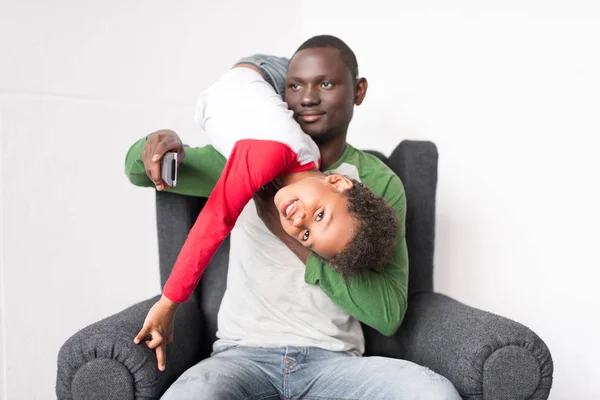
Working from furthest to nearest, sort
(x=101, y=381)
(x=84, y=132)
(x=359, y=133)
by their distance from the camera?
(x=359, y=133)
(x=84, y=132)
(x=101, y=381)

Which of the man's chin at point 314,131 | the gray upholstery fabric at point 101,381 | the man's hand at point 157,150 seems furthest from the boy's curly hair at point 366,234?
the gray upholstery fabric at point 101,381

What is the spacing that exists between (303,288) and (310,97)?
533 millimetres

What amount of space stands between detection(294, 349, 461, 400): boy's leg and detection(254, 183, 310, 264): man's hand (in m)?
0.29

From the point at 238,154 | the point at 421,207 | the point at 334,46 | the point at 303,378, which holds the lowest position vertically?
the point at 303,378

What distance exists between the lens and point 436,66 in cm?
284

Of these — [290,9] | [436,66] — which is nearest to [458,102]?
[436,66]

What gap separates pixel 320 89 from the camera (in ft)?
6.54

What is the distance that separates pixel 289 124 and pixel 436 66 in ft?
4.08

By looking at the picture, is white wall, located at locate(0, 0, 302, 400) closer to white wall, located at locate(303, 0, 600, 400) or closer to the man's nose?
white wall, located at locate(303, 0, 600, 400)

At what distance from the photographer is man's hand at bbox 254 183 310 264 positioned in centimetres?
193

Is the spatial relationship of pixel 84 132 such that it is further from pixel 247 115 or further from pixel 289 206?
pixel 289 206

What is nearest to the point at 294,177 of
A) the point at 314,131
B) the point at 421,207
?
the point at 314,131

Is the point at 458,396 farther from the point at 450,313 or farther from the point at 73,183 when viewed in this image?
the point at 73,183

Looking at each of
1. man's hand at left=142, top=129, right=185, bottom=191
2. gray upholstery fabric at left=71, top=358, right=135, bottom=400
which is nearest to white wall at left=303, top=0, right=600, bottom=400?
man's hand at left=142, top=129, right=185, bottom=191
